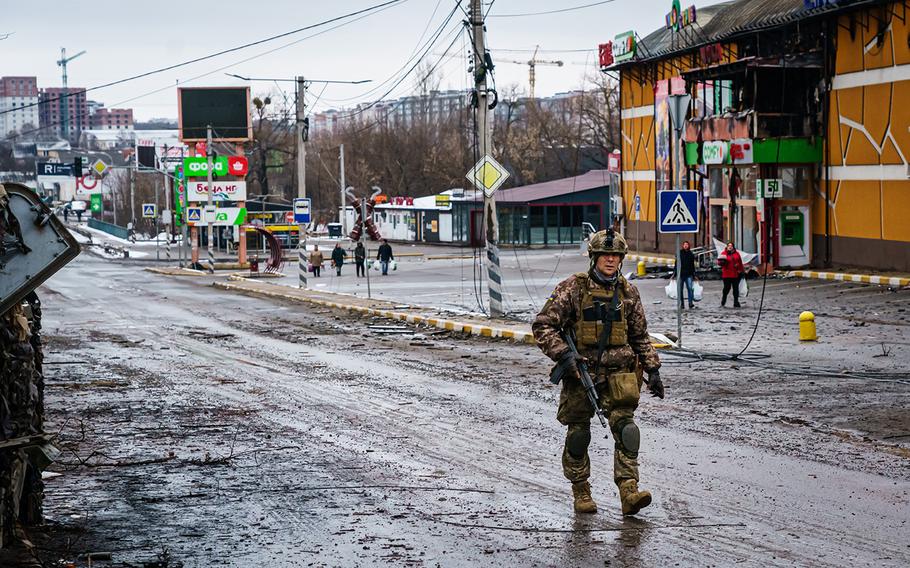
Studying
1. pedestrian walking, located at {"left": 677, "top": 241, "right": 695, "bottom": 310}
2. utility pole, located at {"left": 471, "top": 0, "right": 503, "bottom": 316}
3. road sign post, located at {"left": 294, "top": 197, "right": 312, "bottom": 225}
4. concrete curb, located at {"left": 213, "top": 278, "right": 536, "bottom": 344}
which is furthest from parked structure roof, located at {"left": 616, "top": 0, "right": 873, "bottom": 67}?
concrete curb, located at {"left": 213, "top": 278, "right": 536, "bottom": 344}

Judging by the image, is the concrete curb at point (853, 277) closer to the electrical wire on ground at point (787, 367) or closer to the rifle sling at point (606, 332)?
the electrical wire on ground at point (787, 367)

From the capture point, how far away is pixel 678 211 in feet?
61.5

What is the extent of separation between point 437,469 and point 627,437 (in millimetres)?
2162

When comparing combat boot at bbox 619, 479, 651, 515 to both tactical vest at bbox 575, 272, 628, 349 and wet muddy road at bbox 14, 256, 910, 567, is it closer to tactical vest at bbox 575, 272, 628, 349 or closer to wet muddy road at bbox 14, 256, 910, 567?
wet muddy road at bbox 14, 256, 910, 567

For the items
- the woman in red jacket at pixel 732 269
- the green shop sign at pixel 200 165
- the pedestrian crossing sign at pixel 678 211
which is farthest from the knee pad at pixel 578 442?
the green shop sign at pixel 200 165

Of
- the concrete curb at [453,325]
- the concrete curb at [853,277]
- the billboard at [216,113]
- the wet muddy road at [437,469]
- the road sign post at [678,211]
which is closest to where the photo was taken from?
the wet muddy road at [437,469]

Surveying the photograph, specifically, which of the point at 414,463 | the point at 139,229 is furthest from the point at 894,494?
the point at 139,229

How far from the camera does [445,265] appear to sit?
5534 centimetres

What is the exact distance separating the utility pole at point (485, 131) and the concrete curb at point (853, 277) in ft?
41.7

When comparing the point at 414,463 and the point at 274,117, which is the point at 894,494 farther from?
the point at 274,117

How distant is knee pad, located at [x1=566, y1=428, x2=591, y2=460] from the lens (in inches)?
329

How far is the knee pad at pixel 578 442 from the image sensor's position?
8.35 metres

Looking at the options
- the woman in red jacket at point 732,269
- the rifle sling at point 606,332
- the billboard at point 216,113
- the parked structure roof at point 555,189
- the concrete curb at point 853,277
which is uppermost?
the billboard at point 216,113

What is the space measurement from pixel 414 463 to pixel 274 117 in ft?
331
